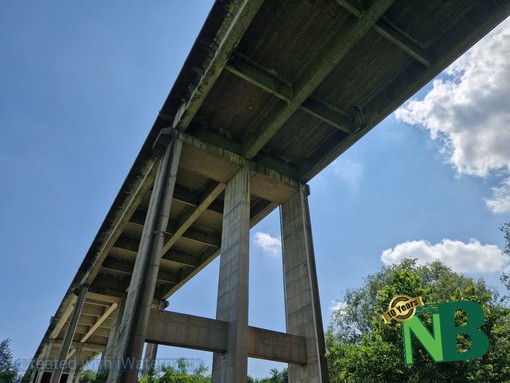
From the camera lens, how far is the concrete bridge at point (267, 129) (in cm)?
1491

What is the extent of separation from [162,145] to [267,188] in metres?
6.75

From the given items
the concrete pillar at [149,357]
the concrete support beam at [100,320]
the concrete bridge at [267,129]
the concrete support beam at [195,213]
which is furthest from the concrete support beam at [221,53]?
the concrete support beam at [100,320]

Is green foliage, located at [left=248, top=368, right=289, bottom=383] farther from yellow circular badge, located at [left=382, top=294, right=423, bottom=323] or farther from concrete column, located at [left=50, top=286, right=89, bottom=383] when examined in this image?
yellow circular badge, located at [left=382, top=294, right=423, bottom=323]

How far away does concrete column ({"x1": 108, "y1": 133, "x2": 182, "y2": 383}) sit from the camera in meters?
12.9

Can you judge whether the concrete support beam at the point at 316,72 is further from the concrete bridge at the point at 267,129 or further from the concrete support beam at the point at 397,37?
the concrete support beam at the point at 397,37

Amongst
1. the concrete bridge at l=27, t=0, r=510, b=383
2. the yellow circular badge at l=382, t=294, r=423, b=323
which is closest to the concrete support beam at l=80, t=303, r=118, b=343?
the concrete bridge at l=27, t=0, r=510, b=383

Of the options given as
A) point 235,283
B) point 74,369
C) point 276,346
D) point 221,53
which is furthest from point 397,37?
point 74,369

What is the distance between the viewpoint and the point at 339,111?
1992 cm

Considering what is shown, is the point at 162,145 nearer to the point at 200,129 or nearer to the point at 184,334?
the point at 200,129

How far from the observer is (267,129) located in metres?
19.2

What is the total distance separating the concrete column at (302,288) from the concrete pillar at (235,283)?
361 centimetres

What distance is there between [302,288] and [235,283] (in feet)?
13.5

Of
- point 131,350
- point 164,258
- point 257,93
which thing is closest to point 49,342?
point 164,258

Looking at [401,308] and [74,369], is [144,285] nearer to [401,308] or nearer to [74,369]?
[401,308]
